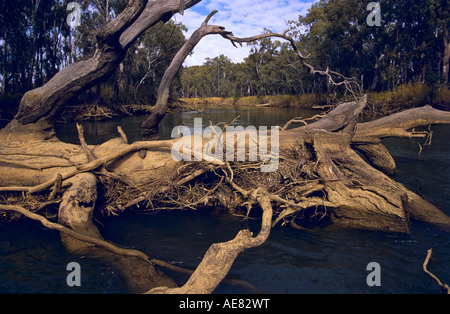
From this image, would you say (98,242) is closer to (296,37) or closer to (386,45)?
(386,45)

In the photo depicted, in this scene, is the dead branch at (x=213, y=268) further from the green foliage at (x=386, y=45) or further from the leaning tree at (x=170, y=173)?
the green foliage at (x=386, y=45)

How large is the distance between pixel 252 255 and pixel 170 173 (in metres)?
2.10

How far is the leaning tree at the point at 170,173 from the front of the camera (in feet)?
14.2

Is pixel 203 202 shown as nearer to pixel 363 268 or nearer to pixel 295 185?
pixel 295 185

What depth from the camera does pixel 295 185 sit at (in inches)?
192

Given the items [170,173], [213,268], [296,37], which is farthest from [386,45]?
[213,268]

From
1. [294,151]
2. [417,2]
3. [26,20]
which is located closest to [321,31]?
[417,2]

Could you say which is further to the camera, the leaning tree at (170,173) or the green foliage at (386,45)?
the green foliage at (386,45)

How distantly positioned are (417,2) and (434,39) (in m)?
3.58

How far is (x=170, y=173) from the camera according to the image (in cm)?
504

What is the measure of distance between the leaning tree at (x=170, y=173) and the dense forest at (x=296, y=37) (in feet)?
45.4

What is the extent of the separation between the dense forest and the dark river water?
15597mm
